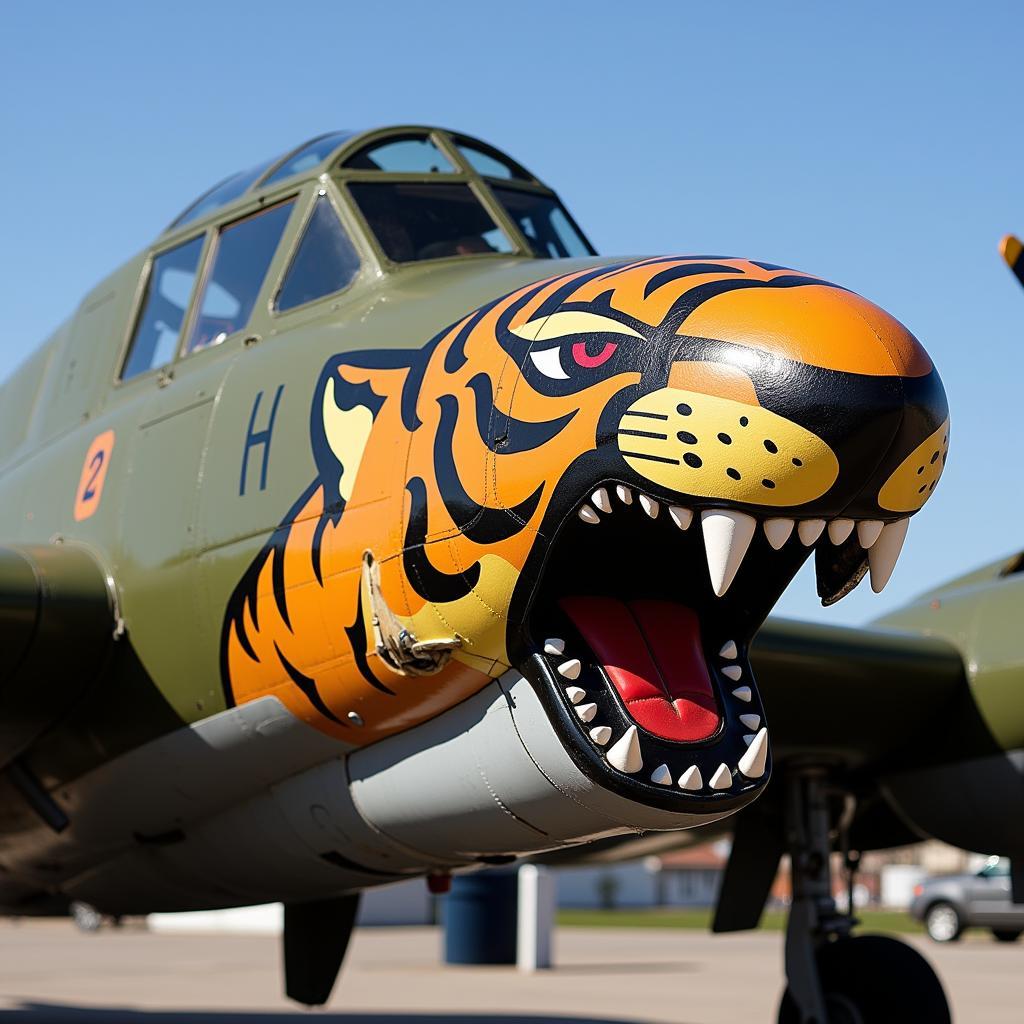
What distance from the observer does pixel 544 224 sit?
682 centimetres

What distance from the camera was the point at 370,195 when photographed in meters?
6.31

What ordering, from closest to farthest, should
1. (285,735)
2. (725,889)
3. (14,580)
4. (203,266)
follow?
(285,735) < (14,580) < (203,266) < (725,889)

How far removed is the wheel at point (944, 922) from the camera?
28344 millimetres

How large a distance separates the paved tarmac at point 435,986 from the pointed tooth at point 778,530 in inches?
335

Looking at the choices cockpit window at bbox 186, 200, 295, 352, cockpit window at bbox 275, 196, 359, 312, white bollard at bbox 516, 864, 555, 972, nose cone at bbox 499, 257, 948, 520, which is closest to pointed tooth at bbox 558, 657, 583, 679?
nose cone at bbox 499, 257, 948, 520

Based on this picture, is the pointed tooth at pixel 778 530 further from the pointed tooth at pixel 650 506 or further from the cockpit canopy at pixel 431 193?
the cockpit canopy at pixel 431 193

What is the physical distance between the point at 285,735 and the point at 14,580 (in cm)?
144

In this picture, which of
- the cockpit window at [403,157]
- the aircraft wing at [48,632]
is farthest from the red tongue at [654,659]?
the cockpit window at [403,157]

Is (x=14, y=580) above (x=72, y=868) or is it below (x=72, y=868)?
above

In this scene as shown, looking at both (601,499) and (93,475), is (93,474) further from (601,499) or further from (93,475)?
(601,499)

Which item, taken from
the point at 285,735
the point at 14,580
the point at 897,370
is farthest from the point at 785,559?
the point at 14,580

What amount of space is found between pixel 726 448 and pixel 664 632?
2.84 feet

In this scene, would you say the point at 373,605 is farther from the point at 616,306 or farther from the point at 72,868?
the point at 72,868

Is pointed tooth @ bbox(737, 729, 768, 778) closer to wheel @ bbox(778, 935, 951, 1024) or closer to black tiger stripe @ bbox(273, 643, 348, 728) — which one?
black tiger stripe @ bbox(273, 643, 348, 728)
